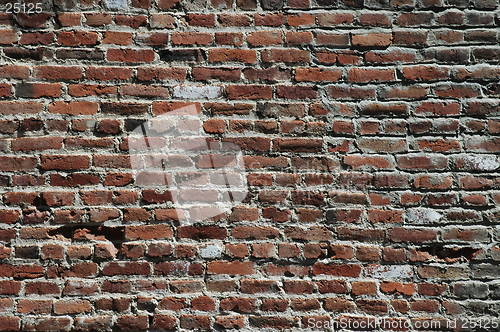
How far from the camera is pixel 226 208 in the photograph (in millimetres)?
2004

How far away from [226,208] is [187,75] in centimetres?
61

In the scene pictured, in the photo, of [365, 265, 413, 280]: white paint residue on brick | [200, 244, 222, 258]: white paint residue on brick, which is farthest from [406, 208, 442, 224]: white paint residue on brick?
[200, 244, 222, 258]: white paint residue on brick

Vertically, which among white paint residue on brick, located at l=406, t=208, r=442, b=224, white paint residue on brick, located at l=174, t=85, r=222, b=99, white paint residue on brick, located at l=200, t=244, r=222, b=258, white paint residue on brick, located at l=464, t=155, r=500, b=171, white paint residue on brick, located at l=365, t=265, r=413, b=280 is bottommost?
white paint residue on brick, located at l=365, t=265, r=413, b=280

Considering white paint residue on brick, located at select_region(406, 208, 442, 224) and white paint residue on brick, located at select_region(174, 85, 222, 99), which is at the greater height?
white paint residue on brick, located at select_region(174, 85, 222, 99)

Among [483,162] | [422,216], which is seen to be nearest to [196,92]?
[422,216]

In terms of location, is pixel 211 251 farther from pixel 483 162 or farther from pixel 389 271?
pixel 483 162

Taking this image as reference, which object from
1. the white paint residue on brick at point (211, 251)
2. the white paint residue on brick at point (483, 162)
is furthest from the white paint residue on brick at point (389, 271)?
the white paint residue on brick at point (211, 251)

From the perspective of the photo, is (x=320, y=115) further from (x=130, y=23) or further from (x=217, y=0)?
(x=130, y=23)

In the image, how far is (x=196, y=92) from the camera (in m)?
2.04

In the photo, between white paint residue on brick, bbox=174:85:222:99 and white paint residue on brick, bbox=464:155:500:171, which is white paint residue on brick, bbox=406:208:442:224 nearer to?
→ white paint residue on brick, bbox=464:155:500:171

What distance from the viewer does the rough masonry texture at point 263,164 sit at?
1.96 meters

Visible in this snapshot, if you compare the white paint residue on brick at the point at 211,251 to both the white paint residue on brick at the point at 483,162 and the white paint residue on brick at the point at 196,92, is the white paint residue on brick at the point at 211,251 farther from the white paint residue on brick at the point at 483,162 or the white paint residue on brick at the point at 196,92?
the white paint residue on brick at the point at 483,162

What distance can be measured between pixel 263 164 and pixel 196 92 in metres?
0.43

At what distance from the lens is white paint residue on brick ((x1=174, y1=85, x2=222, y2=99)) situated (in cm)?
203
